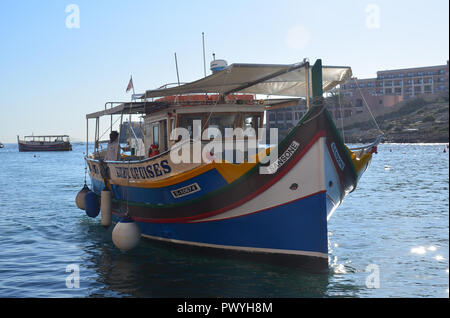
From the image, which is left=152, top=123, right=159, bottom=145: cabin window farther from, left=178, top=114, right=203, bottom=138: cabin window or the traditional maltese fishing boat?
left=178, top=114, right=203, bottom=138: cabin window

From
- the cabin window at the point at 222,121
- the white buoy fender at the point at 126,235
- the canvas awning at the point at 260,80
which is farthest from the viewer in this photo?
the cabin window at the point at 222,121

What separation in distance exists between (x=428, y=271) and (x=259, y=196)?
4.09m

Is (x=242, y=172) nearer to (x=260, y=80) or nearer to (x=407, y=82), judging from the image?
(x=260, y=80)

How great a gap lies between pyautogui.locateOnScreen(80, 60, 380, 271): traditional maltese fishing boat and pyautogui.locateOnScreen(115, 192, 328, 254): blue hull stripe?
2 centimetres

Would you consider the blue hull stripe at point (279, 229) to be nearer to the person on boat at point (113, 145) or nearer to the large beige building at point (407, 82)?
the person on boat at point (113, 145)

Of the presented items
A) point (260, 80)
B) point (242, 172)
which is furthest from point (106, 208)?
point (260, 80)

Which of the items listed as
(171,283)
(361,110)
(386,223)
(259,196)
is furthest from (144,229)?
(361,110)

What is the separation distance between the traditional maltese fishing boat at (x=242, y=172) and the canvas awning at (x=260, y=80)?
25mm

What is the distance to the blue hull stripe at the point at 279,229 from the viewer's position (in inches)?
344

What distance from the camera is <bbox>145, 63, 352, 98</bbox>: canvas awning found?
9234mm

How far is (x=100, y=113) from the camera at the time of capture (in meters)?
14.1

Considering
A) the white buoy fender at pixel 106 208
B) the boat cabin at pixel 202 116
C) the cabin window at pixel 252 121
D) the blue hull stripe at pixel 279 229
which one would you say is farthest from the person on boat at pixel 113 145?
the blue hull stripe at pixel 279 229

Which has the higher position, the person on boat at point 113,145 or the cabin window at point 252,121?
the cabin window at point 252,121

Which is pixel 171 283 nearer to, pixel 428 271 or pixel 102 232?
pixel 428 271
